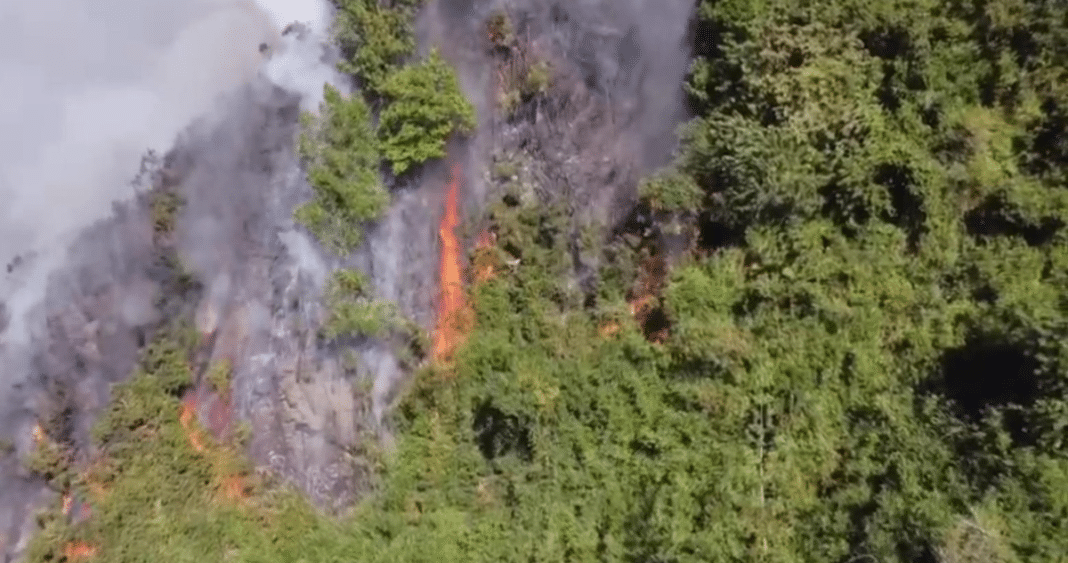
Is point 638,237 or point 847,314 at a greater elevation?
point 638,237

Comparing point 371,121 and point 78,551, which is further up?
point 371,121

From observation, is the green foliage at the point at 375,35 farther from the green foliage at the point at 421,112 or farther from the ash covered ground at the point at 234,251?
the ash covered ground at the point at 234,251

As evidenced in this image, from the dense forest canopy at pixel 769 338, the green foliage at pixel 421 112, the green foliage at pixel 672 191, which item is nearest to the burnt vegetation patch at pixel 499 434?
the dense forest canopy at pixel 769 338

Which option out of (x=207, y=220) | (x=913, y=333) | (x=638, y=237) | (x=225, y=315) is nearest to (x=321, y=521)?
(x=225, y=315)

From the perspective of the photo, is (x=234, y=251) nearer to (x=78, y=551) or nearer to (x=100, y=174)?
(x=100, y=174)

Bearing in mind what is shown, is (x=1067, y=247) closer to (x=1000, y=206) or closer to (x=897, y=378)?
(x=1000, y=206)

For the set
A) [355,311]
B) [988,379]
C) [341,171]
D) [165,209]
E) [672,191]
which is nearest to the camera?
[988,379]

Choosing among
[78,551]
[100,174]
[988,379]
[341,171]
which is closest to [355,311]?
[341,171]
